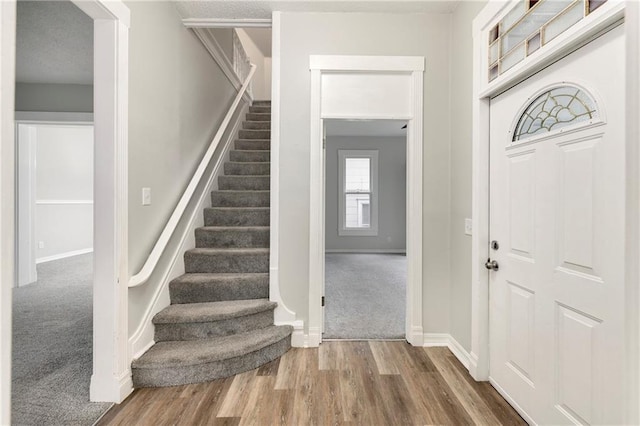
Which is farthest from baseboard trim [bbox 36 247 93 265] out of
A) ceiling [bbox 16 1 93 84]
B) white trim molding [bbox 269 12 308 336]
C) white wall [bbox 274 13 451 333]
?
white wall [bbox 274 13 451 333]

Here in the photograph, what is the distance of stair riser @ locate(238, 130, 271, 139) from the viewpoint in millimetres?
4395

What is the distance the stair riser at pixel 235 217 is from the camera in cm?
311

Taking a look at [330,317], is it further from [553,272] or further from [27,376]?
[27,376]

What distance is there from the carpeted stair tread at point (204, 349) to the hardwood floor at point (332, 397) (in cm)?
16

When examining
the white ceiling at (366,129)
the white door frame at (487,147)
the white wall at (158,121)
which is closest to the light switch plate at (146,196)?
the white wall at (158,121)

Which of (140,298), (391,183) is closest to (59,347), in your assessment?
(140,298)

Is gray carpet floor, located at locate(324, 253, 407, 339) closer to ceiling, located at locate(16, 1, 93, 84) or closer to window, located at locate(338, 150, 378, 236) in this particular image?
window, located at locate(338, 150, 378, 236)

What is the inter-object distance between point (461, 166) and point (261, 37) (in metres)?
5.55

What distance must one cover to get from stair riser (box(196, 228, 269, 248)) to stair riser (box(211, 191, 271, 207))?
0.56 m

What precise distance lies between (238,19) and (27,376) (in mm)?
3255

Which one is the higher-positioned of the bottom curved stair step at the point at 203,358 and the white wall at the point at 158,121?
the white wall at the point at 158,121

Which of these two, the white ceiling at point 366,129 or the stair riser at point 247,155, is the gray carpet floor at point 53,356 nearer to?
the stair riser at point 247,155

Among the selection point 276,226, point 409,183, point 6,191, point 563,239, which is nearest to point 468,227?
point 409,183

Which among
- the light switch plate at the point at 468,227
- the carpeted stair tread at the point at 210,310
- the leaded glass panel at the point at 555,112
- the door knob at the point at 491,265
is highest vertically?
the leaded glass panel at the point at 555,112
